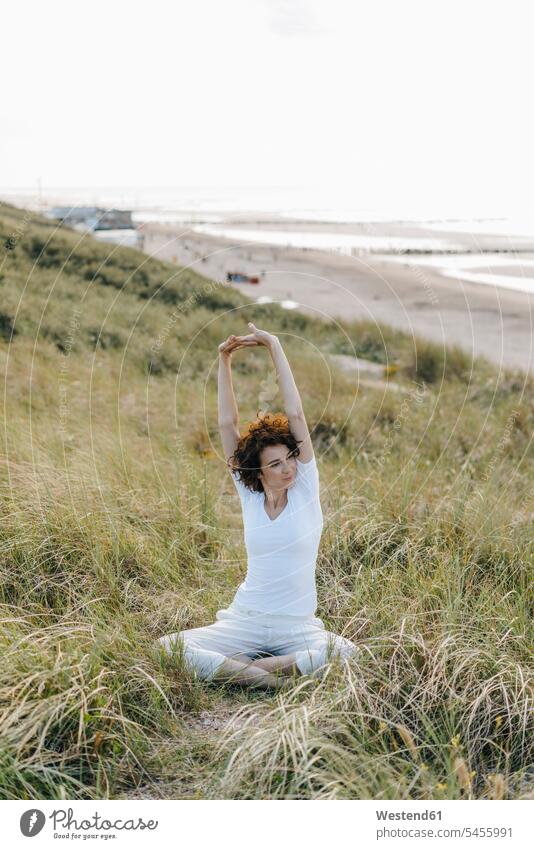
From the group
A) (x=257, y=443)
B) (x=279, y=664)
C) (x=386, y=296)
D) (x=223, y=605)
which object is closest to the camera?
(x=279, y=664)

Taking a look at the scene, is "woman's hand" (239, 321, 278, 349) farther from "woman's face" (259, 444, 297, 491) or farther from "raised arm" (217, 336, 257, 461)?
"woman's face" (259, 444, 297, 491)

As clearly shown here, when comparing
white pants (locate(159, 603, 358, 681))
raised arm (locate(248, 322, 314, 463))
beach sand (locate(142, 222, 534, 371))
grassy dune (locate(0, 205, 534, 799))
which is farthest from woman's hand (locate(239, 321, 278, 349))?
beach sand (locate(142, 222, 534, 371))

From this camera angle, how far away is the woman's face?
11.6ft

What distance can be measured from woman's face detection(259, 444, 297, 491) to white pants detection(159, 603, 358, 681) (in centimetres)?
56

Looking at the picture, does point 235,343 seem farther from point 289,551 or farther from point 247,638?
point 247,638

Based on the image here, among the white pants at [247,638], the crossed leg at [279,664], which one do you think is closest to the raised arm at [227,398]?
the white pants at [247,638]

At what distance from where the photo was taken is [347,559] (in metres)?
4.36

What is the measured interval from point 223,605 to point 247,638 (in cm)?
35

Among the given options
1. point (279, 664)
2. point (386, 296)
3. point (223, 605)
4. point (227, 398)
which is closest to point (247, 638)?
point (279, 664)

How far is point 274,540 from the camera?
11.6 ft

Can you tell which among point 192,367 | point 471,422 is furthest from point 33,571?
point 192,367

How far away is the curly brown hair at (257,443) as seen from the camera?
353 cm
